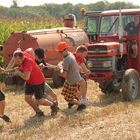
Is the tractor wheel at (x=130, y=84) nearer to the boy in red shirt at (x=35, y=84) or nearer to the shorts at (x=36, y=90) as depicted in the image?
the boy in red shirt at (x=35, y=84)

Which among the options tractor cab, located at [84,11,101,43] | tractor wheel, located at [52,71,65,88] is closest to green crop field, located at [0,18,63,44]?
tractor wheel, located at [52,71,65,88]

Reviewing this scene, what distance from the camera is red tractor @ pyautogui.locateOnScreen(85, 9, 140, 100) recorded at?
10.3 meters

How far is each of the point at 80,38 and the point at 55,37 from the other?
1.02m

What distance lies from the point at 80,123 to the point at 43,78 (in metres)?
1.29

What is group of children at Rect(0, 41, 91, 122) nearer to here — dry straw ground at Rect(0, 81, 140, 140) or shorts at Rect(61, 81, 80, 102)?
shorts at Rect(61, 81, 80, 102)

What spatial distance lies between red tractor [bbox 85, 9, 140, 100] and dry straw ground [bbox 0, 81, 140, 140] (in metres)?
0.44

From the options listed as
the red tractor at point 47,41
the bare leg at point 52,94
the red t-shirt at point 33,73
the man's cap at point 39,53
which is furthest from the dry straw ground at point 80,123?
the red tractor at point 47,41

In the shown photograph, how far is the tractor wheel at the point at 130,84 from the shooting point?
10.1 meters

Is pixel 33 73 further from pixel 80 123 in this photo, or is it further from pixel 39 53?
pixel 80 123

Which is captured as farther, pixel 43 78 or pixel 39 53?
pixel 39 53

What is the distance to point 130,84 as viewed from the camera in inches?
401

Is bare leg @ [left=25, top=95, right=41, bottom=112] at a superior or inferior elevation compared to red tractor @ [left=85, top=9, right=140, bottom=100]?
inferior

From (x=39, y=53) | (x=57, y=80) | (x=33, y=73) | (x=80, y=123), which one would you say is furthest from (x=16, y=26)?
(x=80, y=123)

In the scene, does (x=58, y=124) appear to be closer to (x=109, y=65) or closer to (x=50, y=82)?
(x=109, y=65)
